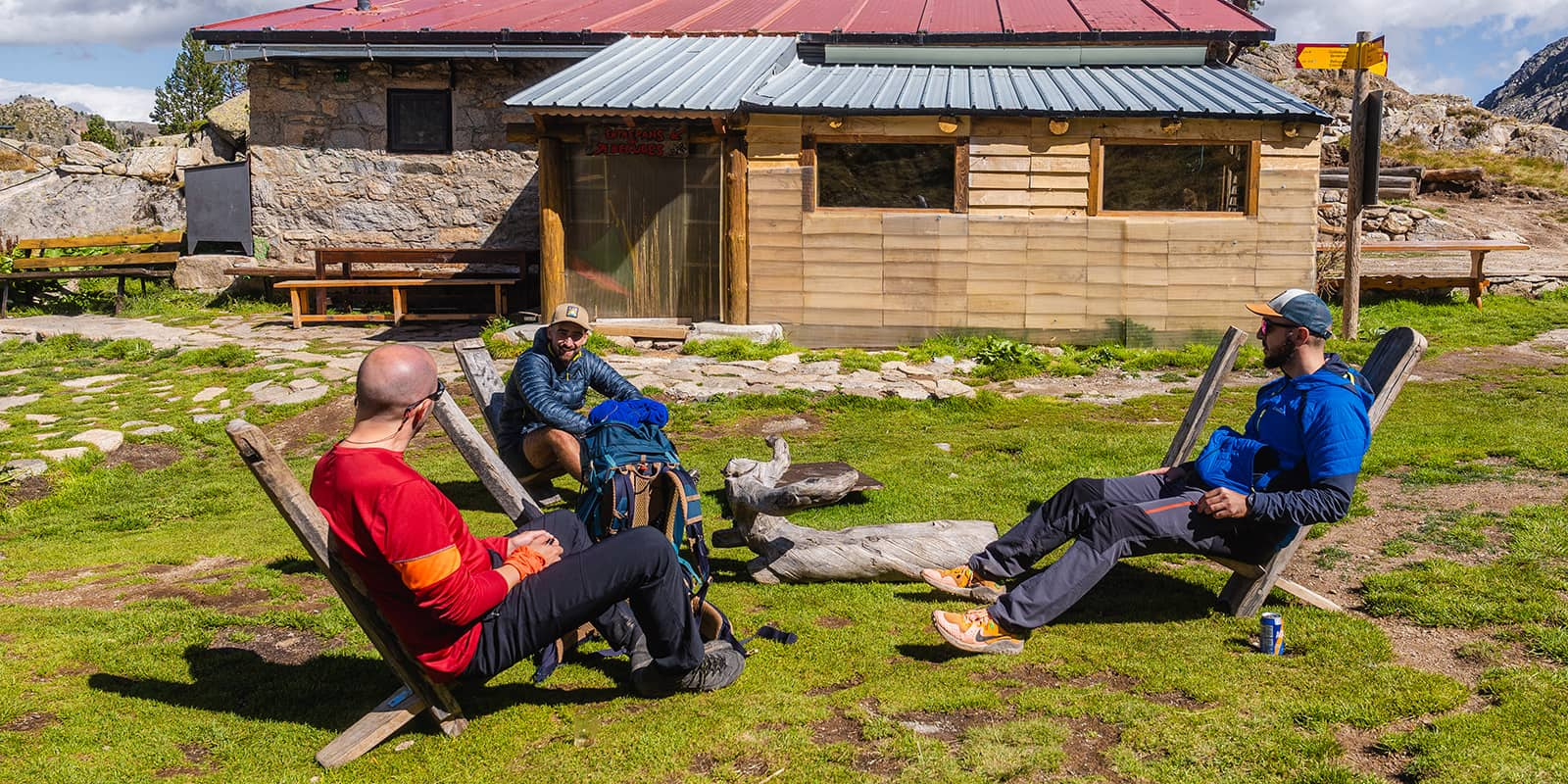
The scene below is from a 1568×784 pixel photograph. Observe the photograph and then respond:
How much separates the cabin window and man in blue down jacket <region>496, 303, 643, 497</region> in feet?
22.5

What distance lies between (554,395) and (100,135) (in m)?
38.7

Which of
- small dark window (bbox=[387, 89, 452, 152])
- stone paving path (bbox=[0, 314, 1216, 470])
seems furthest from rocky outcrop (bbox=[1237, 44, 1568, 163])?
small dark window (bbox=[387, 89, 452, 152])

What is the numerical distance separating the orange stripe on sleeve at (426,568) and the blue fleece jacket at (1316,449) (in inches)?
122

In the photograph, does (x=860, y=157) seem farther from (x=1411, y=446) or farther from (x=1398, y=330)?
(x=1398, y=330)

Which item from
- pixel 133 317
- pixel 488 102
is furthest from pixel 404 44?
pixel 133 317

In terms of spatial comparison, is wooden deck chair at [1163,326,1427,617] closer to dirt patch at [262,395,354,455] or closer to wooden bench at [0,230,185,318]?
dirt patch at [262,395,354,455]

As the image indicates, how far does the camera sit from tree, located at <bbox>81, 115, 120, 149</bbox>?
36969 mm

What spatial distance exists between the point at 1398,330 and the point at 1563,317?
35.8 ft

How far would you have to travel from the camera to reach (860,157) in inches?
→ 514

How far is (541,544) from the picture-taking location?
12.9 feet

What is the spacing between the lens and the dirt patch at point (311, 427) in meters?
9.35

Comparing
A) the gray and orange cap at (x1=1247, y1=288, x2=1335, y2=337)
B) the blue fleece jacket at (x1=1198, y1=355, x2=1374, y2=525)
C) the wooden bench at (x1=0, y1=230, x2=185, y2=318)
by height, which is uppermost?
the wooden bench at (x1=0, y1=230, x2=185, y2=318)

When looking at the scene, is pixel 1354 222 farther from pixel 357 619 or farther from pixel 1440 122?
pixel 1440 122

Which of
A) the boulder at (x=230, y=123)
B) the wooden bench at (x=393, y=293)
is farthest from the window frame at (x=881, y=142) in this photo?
the boulder at (x=230, y=123)
